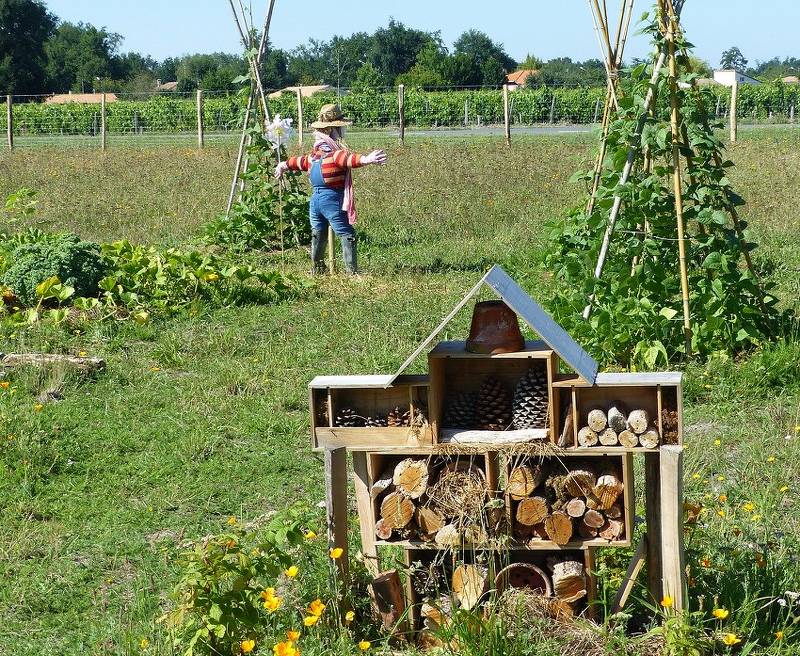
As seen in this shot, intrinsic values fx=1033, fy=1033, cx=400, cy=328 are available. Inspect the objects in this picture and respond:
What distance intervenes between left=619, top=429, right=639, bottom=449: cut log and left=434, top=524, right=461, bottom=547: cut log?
2.07ft

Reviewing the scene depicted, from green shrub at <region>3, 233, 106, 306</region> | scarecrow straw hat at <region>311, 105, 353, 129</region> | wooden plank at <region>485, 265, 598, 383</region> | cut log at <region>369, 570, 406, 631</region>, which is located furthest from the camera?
scarecrow straw hat at <region>311, 105, 353, 129</region>

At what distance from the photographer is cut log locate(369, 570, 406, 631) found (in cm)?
365

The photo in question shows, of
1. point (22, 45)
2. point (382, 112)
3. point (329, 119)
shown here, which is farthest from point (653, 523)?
point (22, 45)

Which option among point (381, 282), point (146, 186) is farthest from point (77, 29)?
point (381, 282)

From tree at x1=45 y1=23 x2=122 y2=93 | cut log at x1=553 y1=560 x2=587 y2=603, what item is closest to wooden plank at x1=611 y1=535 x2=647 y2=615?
cut log at x1=553 y1=560 x2=587 y2=603

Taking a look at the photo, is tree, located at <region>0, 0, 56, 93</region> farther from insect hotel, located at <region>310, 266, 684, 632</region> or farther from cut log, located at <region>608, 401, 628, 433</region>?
cut log, located at <region>608, 401, 628, 433</region>

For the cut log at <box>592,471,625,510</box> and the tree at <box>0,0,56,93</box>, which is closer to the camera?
the cut log at <box>592,471,625,510</box>

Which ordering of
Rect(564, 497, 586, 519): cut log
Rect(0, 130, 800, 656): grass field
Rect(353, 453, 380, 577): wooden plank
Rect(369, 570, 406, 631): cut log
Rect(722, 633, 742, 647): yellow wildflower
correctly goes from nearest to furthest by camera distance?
Rect(722, 633, 742, 647): yellow wildflower < Rect(564, 497, 586, 519): cut log < Rect(369, 570, 406, 631): cut log < Rect(353, 453, 380, 577): wooden plank < Rect(0, 130, 800, 656): grass field

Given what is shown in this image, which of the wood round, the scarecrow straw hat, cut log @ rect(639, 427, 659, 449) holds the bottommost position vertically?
the wood round

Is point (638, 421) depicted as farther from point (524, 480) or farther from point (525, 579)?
point (525, 579)

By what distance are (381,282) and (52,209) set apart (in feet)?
25.0

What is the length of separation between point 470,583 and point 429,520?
261 millimetres

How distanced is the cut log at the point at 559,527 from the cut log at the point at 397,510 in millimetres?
464

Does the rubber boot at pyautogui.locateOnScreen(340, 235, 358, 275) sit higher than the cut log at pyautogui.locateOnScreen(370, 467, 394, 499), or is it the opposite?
the rubber boot at pyautogui.locateOnScreen(340, 235, 358, 275)
